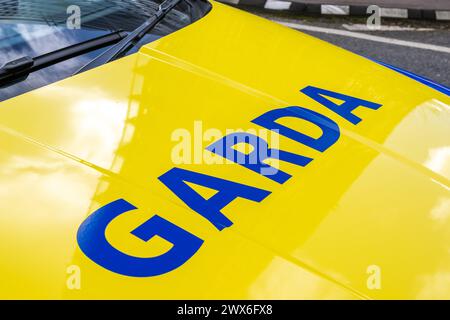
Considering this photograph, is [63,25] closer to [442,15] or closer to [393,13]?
[393,13]

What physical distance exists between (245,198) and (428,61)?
3939mm

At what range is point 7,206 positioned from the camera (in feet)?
4.36

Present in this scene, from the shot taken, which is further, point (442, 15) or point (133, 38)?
point (442, 15)

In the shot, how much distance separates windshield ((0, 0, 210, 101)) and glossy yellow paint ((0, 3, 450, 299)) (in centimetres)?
9

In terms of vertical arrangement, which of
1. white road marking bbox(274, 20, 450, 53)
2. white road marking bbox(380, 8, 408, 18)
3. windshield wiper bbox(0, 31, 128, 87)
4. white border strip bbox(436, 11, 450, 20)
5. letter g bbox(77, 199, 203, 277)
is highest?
windshield wiper bbox(0, 31, 128, 87)

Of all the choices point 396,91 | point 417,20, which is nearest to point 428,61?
point 417,20

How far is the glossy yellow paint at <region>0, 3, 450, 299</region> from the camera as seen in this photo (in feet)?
3.96

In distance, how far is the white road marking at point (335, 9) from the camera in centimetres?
609

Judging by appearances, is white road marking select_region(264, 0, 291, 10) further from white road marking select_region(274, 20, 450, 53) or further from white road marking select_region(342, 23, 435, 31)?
white road marking select_region(342, 23, 435, 31)

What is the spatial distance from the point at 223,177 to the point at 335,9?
17.0 ft

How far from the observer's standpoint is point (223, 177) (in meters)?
1.51

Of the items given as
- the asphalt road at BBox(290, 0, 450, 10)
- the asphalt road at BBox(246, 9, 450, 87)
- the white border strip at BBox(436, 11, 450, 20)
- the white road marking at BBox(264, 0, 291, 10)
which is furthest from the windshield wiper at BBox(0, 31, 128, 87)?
the white border strip at BBox(436, 11, 450, 20)

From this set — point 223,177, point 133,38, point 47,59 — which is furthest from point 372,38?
point 223,177

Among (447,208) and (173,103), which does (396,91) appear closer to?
(447,208)
